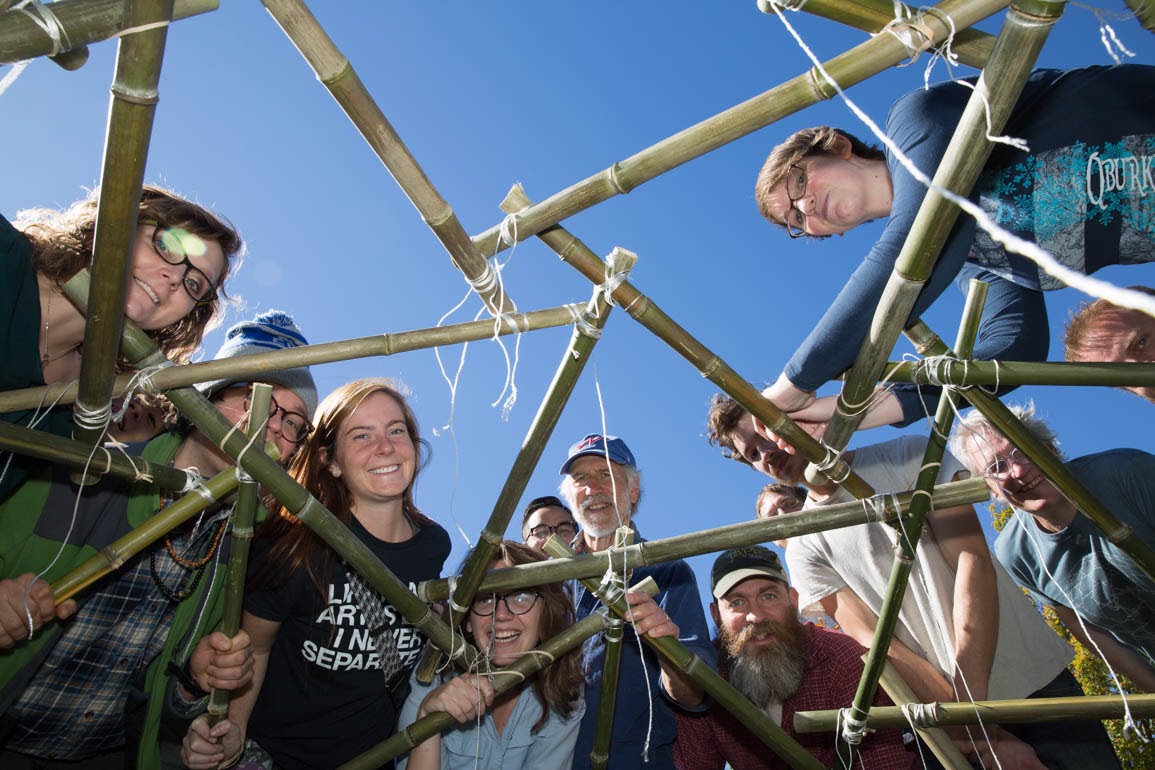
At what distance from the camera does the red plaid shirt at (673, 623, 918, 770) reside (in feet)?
8.39

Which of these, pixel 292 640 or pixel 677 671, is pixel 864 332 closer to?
pixel 677 671

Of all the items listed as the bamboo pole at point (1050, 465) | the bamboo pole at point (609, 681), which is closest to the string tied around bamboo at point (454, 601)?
the bamboo pole at point (609, 681)

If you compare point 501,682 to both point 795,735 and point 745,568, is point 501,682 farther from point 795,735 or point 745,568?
point 795,735

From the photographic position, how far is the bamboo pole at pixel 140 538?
1.95 m

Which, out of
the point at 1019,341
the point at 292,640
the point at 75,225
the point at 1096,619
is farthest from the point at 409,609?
the point at 1096,619

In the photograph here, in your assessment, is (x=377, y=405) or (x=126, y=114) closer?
(x=126, y=114)

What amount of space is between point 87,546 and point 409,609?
76cm

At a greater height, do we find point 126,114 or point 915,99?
point 915,99

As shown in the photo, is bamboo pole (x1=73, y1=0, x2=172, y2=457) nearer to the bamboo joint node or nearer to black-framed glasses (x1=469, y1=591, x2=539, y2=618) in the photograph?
the bamboo joint node

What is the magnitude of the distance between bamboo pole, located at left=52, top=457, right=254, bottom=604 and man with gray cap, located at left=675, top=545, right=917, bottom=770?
1428 millimetres

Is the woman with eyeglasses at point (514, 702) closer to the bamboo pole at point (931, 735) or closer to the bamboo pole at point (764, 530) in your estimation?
the bamboo pole at point (764, 530)

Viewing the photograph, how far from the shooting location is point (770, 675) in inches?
102

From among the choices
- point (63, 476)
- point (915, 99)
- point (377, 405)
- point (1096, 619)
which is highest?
point (915, 99)

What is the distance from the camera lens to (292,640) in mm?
2281
